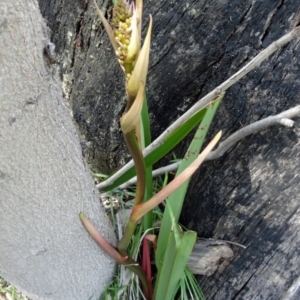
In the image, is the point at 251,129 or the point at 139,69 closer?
the point at 139,69

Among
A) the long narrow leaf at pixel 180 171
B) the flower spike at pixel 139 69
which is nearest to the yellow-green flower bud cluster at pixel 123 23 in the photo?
the flower spike at pixel 139 69

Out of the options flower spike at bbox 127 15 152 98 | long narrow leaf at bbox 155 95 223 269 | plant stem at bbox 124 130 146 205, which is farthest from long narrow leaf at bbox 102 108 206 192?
flower spike at bbox 127 15 152 98

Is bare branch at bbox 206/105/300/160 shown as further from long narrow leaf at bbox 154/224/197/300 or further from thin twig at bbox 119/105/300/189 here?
long narrow leaf at bbox 154/224/197/300

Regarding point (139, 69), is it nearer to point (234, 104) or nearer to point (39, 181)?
point (39, 181)

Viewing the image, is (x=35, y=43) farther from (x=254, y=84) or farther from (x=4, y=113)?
(x=254, y=84)

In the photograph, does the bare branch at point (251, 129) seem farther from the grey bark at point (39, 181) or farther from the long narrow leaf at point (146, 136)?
the grey bark at point (39, 181)

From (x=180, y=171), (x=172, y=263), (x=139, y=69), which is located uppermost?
(x=139, y=69)

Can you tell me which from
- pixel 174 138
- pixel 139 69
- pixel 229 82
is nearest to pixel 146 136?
pixel 174 138
